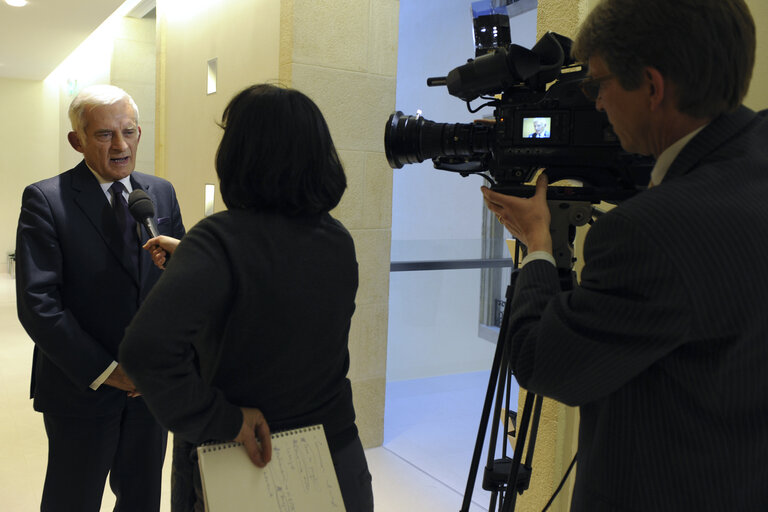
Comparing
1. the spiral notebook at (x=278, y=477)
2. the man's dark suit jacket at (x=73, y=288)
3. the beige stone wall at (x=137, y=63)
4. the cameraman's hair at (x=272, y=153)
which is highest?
the beige stone wall at (x=137, y=63)

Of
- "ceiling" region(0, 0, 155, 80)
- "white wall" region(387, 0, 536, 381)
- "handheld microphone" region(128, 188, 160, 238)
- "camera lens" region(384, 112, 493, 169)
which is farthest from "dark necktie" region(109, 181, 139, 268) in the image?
"ceiling" region(0, 0, 155, 80)

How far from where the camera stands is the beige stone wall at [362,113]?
117 inches

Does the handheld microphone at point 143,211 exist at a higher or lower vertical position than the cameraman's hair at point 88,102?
lower

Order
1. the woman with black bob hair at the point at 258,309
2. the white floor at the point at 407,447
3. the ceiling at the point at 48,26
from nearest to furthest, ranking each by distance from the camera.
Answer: the woman with black bob hair at the point at 258,309, the white floor at the point at 407,447, the ceiling at the point at 48,26

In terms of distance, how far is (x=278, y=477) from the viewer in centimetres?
107

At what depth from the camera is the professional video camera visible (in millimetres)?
1171

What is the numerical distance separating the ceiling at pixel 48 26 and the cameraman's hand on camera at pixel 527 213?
4842 mm

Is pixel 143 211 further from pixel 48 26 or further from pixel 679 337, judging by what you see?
pixel 48 26

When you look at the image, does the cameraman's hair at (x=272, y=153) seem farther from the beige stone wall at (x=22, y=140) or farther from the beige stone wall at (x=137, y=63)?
the beige stone wall at (x=22, y=140)

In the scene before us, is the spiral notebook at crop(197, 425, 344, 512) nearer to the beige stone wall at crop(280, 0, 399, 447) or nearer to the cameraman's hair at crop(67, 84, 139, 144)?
the cameraman's hair at crop(67, 84, 139, 144)

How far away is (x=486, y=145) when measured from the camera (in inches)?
52.1

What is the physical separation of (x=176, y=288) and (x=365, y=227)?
2209 millimetres

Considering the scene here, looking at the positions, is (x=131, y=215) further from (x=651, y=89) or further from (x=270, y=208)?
(x=651, y=89)

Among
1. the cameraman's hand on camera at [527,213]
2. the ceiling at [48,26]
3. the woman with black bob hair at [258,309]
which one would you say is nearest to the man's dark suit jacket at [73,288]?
the woman with black bob hair at [258,309]
